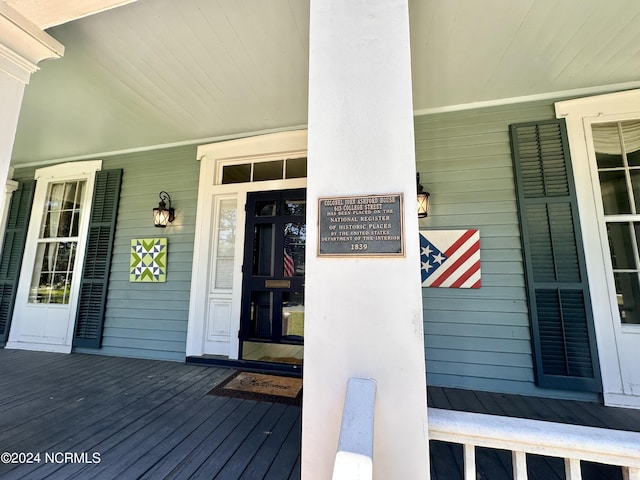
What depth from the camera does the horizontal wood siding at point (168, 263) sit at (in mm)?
3520

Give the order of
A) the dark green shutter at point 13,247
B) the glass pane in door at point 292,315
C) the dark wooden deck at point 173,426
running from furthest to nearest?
1. the dark green shutter at point 13,247
2. the glass pane in door at point 292,315
3. the dark wooden deck at point 173,426

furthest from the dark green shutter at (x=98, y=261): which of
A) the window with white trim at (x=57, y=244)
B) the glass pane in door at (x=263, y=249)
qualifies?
the glass pane in door at (x=263, y=249)

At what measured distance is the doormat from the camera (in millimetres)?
2436

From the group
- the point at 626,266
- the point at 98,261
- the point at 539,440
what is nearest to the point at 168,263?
the point at 98,261

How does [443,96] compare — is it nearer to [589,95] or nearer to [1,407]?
[589,95]

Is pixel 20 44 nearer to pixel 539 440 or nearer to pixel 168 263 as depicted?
pixel 168 263

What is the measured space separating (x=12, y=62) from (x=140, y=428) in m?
2.51

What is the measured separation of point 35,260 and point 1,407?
2891 millimetres

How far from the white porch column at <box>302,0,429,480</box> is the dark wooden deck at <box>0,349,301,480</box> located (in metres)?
0.90

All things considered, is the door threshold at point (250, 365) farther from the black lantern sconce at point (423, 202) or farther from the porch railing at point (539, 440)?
the porch railing at point (539, 440)

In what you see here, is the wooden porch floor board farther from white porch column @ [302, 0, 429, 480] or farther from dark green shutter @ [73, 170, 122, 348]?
white porch column @ [302, 0, 429, 480]

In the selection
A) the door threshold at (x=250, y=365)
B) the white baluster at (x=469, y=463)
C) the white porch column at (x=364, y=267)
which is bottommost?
the door threshold at (x=250, y=365)

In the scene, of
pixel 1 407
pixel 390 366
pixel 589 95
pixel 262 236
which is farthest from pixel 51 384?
pixel 589 95

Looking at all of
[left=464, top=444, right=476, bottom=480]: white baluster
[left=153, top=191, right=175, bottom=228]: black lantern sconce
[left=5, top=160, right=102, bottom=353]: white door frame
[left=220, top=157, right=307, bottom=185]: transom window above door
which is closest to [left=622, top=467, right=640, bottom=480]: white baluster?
[left=464, top=444, right=476, bottom=480]: white baluster
